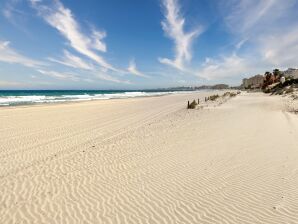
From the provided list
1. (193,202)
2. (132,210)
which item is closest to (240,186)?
(193,202)

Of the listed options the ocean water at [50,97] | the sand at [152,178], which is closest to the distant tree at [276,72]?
the ocean water at [50,97]

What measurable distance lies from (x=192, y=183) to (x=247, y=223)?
6.15ft

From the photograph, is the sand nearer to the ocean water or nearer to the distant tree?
the ocean water

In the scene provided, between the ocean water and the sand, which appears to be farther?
the ocean water

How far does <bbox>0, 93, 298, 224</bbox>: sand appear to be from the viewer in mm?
4859

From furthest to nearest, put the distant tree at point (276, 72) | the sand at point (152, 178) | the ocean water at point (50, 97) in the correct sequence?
the distant tree at point (276, 72) < the ocean water at point (50, 97) < the sand at point (152, 178)

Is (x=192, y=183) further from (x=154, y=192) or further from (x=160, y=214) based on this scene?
(x=160, y=214)

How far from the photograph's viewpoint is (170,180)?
6.47m

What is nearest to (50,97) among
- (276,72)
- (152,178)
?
(152,178)

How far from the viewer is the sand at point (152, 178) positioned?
486cm

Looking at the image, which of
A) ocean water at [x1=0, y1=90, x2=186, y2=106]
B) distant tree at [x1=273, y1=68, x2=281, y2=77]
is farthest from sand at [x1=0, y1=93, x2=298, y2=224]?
distant tree at [x1=273, y1=68, x2=281, y2=77]

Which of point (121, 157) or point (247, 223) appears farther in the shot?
point (121, 157)

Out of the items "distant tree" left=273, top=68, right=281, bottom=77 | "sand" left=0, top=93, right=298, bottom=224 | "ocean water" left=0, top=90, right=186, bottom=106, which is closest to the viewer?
"sand" left=0, top=93, right=298, bottom=224

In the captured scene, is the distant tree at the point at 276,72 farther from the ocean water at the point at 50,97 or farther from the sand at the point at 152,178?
the sand at the point at 152,178
